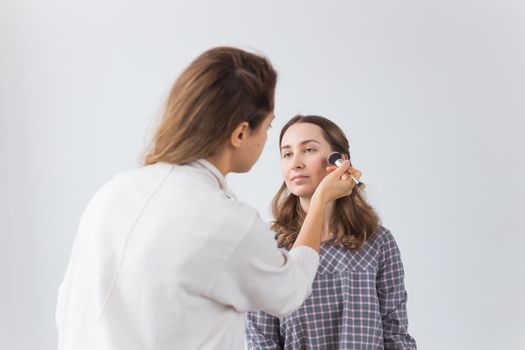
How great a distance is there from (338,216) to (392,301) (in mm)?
264

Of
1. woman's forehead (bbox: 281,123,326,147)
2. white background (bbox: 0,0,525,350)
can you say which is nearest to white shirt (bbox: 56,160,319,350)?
woman's forehead (bbox: 281,123,326,147)

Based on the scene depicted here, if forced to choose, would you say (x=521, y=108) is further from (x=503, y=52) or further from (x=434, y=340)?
(x=434, y=340)

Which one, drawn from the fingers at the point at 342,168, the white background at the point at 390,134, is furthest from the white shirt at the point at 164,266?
the white background at the point at 390,134

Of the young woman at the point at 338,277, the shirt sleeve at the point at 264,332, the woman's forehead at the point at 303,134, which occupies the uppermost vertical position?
the woman's forehead at the point at 303,134

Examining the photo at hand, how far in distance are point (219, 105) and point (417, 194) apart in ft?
5.13

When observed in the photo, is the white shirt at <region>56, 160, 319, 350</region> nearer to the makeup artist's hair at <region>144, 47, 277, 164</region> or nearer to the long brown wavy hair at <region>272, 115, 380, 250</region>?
the makeup artist's hair at <region>144, 47, 277, 164</region>

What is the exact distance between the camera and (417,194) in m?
2.49

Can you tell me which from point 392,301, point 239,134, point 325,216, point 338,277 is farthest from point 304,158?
point 239,134

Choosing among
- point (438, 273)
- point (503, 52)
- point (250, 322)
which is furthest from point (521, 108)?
point (250, 322)

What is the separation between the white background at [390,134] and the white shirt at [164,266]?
56.6 inches

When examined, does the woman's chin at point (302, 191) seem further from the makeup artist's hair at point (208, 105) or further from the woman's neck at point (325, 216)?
the makeup artist's hair at point (208, 105)

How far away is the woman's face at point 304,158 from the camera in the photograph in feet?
5.42

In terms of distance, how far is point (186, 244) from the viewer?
1021mm

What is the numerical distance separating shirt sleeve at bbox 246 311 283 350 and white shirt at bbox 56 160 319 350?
A: 508 mm
